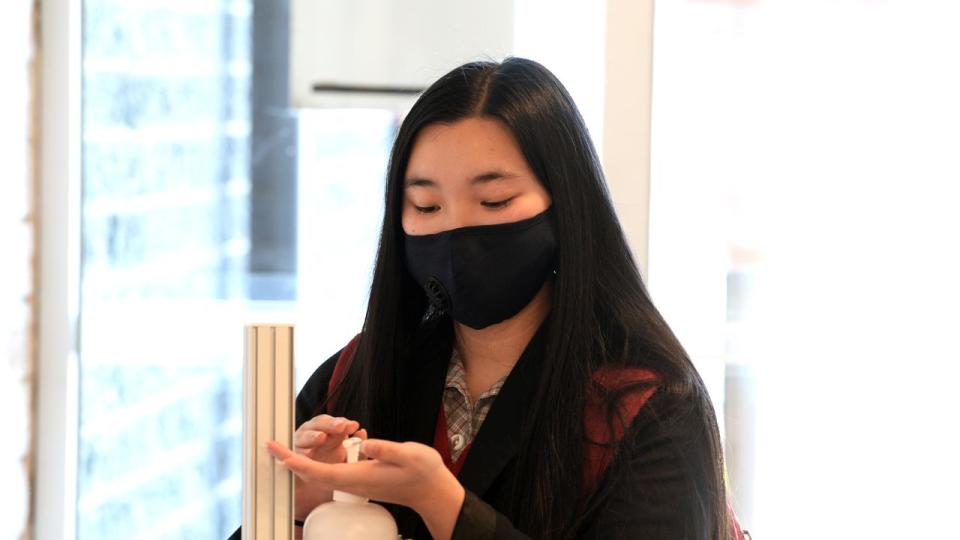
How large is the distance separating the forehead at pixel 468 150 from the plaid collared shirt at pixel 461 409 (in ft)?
0.81

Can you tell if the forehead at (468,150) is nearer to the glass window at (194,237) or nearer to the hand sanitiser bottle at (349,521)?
the hand sanitiser bottle at (349,521)

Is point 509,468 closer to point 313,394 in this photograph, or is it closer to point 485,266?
point 485,266

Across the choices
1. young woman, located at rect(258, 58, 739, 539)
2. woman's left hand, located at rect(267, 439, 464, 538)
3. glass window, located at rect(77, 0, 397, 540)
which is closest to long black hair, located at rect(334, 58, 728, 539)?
young woman, located at rect(258, 58, 739, 539)

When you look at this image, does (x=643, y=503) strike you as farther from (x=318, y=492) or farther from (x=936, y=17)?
(x=936, y=17)

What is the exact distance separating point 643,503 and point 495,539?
0.55 ft

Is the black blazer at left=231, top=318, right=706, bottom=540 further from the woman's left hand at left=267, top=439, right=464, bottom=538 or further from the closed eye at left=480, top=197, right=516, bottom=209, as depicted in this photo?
the closed eye at left=480, top=197, right=516, bottom=209

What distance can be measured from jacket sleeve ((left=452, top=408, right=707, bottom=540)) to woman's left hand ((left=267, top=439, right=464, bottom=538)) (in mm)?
102

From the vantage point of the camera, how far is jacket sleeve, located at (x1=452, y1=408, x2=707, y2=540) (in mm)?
1145

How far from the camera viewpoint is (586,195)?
1303mm

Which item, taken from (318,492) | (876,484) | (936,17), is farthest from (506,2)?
(318,492)

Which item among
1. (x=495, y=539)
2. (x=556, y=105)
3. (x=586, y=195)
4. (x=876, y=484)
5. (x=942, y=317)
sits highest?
(x=556, y=105)

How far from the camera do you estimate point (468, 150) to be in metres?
1.25

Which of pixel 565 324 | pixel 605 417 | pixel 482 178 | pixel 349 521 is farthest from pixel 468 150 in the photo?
pixel 349 521

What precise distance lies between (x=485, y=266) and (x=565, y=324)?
0.36 ft
